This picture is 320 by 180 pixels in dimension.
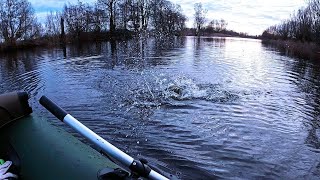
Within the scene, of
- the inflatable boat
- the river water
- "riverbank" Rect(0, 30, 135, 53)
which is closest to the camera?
the inflatable boat

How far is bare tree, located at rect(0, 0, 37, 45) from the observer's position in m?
38.0

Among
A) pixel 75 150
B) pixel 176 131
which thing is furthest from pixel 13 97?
pixel 176 131

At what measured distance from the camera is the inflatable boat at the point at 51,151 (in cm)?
274

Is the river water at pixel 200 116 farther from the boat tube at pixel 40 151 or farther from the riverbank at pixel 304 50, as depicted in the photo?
the riverbank at pixel 304 50

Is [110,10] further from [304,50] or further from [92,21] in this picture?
[304,50]

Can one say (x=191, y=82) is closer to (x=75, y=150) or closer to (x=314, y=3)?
(x=75, y=150)

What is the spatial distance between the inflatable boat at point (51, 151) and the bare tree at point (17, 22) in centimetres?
3566

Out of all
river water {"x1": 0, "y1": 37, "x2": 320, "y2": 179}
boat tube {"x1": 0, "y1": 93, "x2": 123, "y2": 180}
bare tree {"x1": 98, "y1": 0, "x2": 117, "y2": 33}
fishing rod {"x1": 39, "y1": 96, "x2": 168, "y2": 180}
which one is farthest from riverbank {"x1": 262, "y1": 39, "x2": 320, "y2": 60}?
fishing rod {"x1": 39, "y1": 96, "x2": 168, "y2": 180}

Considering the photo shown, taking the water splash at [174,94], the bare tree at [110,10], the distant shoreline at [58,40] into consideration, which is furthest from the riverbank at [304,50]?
the bare tree at [110,10]

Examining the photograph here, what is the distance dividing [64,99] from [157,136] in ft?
15.9

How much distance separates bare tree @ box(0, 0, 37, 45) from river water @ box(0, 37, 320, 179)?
80.4ft

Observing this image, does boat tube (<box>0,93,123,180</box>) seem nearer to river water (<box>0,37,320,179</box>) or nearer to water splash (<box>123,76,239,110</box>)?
river water (<box>0,37,320,179</box>)

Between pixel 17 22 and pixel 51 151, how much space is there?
41.6m

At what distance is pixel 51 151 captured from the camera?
327 cm
